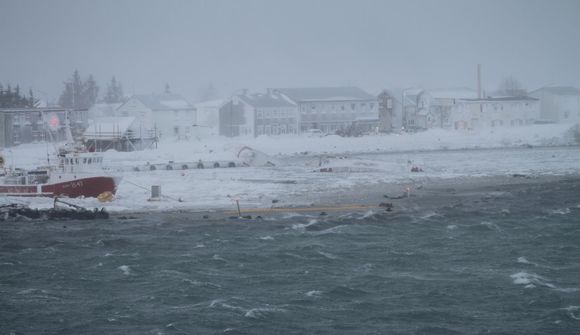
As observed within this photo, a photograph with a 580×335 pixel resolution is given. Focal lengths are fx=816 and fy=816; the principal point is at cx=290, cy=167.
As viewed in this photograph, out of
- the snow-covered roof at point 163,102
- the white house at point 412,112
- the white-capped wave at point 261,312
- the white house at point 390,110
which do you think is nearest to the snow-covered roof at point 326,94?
the white house at point 390,110

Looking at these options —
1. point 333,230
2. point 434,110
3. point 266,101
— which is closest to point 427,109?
point 434,110

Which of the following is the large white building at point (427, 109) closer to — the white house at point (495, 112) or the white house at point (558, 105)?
the white house at point (495, 112)

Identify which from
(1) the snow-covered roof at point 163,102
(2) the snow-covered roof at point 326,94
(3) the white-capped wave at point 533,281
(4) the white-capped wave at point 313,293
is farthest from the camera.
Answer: (2) the snow-covered roof at point 326,94

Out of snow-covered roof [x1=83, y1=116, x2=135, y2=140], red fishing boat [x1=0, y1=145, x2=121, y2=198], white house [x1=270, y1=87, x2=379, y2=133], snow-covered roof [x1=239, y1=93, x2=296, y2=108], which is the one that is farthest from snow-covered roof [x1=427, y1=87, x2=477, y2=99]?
red fishing boat [x1=0, y1=145, x2=121, y2=198]

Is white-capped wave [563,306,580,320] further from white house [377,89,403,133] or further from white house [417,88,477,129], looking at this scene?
white house [417,88,477,129]

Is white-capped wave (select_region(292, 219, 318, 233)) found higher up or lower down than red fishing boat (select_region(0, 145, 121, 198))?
lower down

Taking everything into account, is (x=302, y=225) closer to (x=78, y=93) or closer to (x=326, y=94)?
(x=326, y=94)
